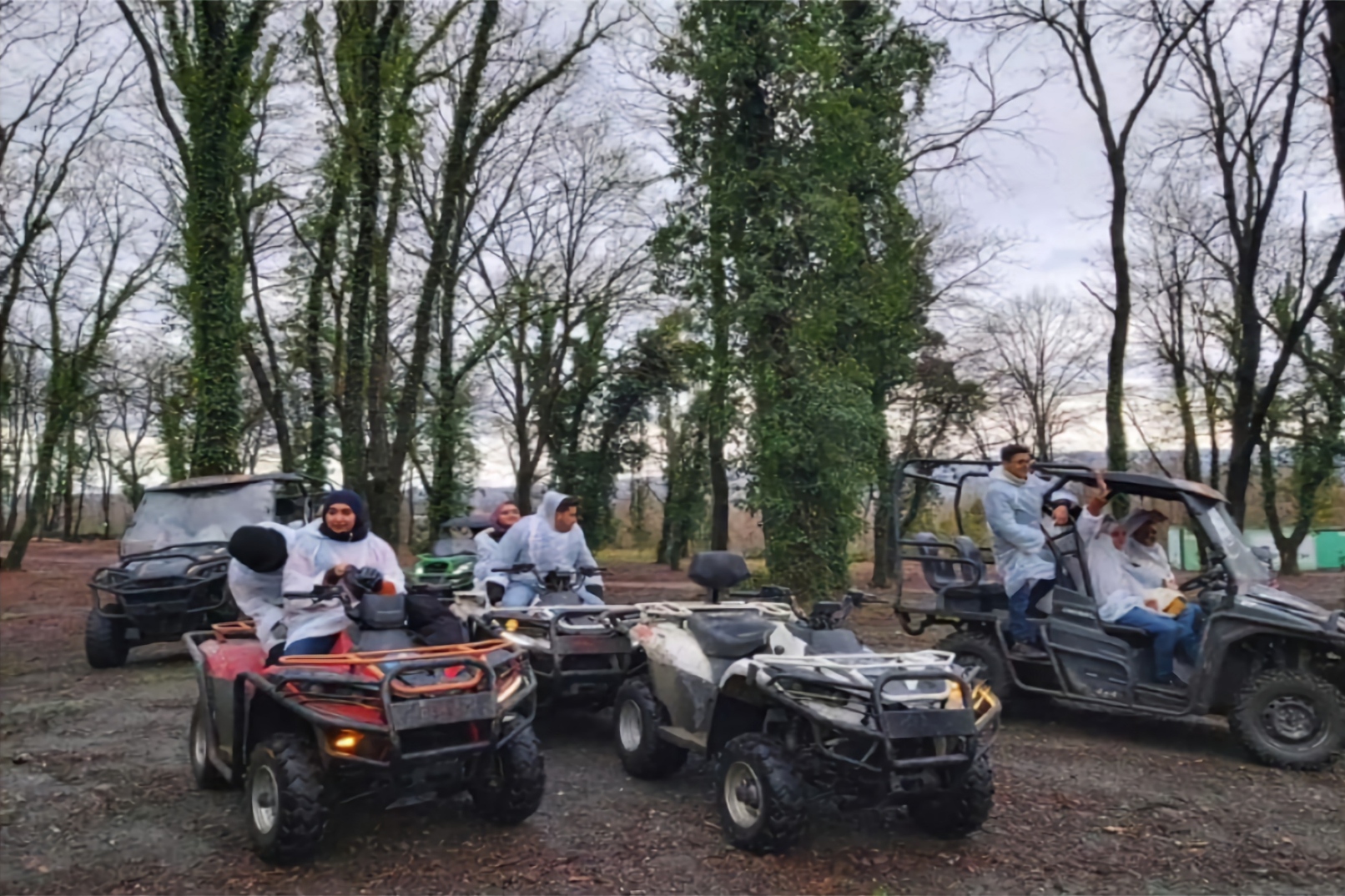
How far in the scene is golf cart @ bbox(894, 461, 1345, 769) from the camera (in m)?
7.05

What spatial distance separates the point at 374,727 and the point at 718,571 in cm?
269

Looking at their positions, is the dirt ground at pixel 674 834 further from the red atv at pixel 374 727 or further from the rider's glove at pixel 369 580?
the rider's glove at pixel 369 580

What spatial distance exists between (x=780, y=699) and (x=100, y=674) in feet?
28.4

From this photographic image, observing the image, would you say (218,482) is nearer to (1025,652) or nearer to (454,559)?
(454,559)

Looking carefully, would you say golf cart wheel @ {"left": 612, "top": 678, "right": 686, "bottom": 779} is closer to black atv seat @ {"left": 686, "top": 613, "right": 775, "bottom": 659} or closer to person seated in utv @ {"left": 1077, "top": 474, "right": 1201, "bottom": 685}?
black atv seat @ {"left": 686, "top": 613, "right": 775, "bottom": 659}

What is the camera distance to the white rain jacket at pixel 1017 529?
8.15 meters

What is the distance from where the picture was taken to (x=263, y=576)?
6.18 metres

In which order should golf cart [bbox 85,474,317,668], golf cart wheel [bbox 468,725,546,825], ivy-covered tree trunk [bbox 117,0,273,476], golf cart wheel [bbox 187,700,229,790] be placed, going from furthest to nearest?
ivy-covered tree trunk [bbox 117,0,273,476], golf cart [bbox 85,474,317,668], golf cart wheel [bbox 187,700,229,790], golf cart wheel [bbox 468,725,546,825]

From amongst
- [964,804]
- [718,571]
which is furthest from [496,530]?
[964,804]

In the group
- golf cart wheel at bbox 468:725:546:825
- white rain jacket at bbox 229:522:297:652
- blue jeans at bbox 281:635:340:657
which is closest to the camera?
golf cart wheel at bbox 468:725:546:825

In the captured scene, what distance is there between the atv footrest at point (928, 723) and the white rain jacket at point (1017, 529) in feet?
11.1

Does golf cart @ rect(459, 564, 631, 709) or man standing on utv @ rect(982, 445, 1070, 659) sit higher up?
man standing on utv @ rect(982, 445, 1070, 659)

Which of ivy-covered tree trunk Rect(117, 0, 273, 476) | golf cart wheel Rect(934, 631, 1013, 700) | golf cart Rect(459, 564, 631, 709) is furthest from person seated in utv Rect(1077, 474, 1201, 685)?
ivy-covered tree trunk Rect(117, 0, 273, 476)

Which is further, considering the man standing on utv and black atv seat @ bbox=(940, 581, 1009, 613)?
black atv seat @ bbox=(940, 581, 1009, 613)
